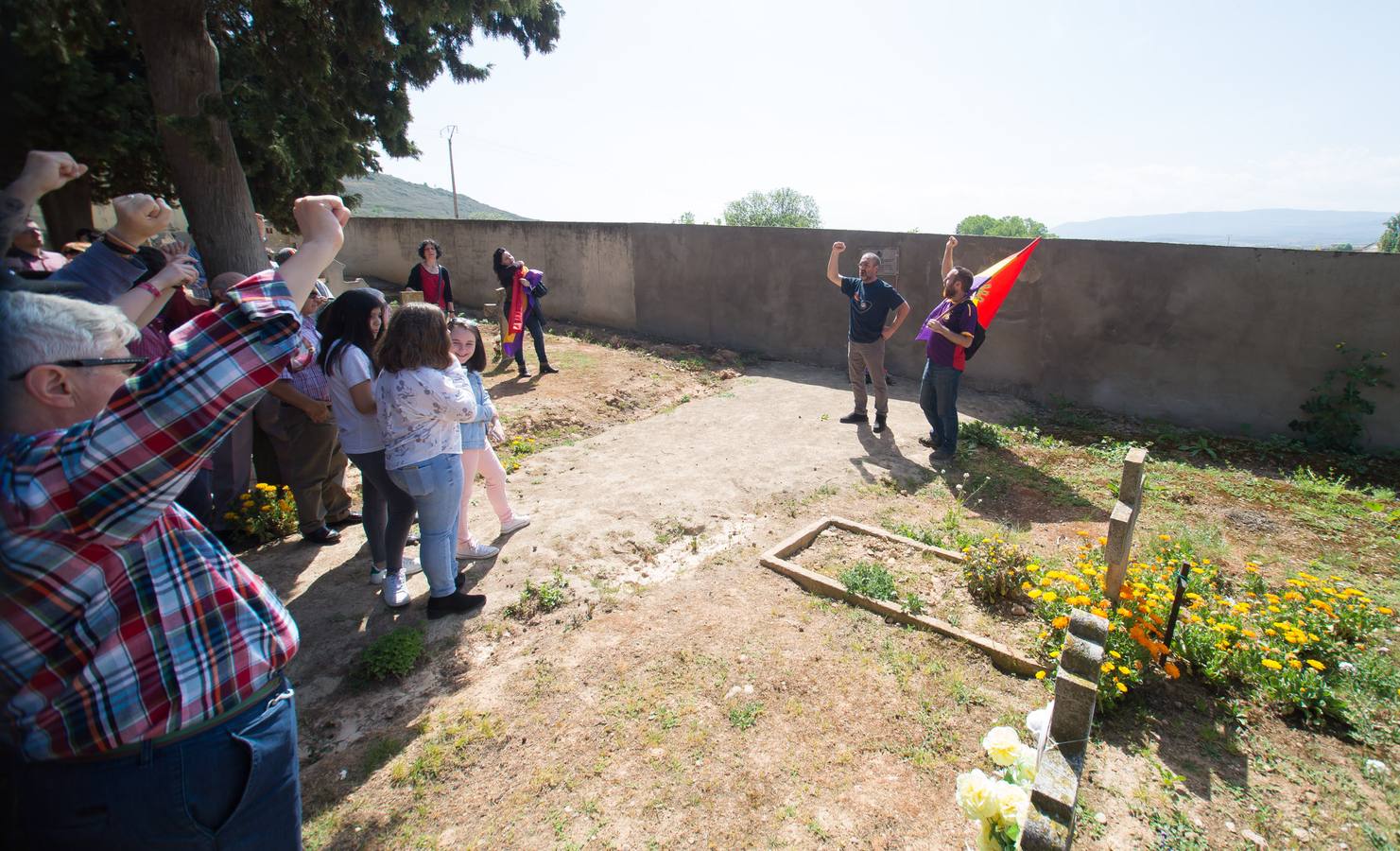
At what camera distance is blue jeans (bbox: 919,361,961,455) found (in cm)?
654

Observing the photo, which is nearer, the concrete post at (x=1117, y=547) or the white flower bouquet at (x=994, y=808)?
the white flower bouquet at (x=994, y=808)

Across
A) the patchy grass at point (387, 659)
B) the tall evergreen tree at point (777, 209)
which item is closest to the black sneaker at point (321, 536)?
the patchy grass at point (387, 659)

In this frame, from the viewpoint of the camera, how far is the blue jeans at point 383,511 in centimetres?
381

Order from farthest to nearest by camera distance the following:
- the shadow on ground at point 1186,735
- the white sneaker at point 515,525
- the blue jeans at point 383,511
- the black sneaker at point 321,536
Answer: the white sneaker at point 515,525, the black sneaker at point 321,536, the blue jeans at point 383,511, the shadow on ground at point 1186,735

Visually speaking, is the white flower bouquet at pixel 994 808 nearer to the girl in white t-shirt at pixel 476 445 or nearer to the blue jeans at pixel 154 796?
the blue jeans at pixel 154 796

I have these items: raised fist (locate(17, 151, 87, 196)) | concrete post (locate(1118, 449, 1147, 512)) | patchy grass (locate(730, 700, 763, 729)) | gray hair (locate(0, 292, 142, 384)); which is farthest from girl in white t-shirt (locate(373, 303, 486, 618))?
concrete post (locate(1118, 449, 1147, 512))

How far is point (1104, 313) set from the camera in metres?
8.33

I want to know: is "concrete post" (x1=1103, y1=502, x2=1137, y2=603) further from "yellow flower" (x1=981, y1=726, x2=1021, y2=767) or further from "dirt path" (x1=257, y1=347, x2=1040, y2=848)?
"yellow flower" (x1=981, y1=726, x2=1021, y2=767)

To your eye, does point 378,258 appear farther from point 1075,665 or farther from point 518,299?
point 1075,665

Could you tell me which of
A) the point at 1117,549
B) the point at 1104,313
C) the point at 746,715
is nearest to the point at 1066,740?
the point at 746,715

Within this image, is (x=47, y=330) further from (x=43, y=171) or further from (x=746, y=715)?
(x=746, y=715)

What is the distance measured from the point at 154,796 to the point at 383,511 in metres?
2.89

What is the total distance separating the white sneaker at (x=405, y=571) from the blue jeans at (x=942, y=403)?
483cm

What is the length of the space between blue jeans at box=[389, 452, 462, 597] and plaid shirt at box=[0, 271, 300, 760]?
2.05m
